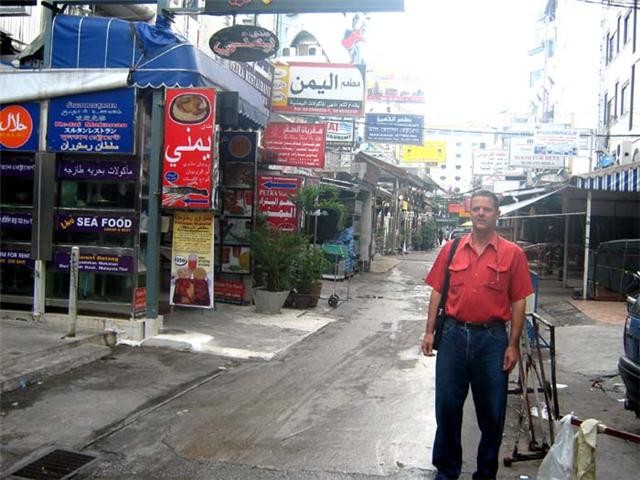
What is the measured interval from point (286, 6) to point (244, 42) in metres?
1.38

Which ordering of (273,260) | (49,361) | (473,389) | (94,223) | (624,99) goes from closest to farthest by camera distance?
(473,389) < (49,361) < (94,223) < (273,260) < (624,99)

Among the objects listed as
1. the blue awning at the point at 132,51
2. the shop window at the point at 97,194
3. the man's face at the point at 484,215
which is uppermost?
the blue awning at the point at 132,51

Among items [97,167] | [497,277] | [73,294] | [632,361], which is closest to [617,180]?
[632,361]

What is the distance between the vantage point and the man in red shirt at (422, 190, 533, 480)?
3.93 meters

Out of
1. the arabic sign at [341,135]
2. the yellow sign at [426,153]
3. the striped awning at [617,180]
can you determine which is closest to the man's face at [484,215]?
the striped awning at [617,180]

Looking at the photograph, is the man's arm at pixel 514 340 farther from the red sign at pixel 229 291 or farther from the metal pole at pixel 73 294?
the red sign at pixel 229 291

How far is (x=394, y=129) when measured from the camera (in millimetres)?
25797

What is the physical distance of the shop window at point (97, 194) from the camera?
8516mm

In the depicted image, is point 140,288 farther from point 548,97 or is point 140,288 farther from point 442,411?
point 548,97

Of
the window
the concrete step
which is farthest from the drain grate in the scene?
the window

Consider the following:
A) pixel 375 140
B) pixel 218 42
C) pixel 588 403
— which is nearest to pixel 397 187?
pixel 375 140

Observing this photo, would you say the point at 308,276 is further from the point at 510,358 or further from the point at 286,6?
the point at 510,358

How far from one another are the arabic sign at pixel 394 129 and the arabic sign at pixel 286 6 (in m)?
17.7

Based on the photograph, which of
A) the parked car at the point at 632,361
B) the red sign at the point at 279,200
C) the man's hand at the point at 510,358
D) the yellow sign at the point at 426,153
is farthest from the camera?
the yellow sign at the point at 426,153
